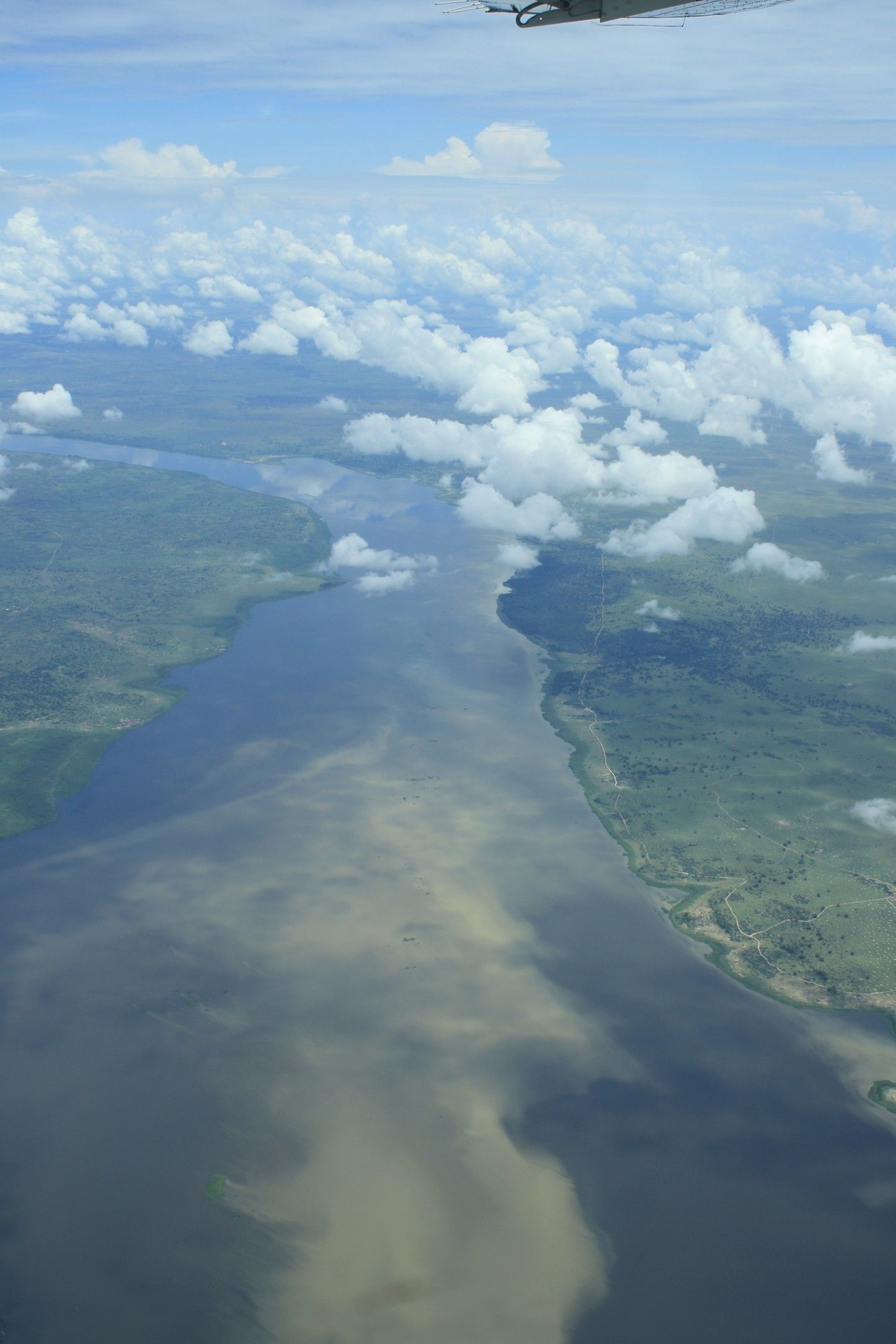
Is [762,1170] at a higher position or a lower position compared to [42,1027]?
lower

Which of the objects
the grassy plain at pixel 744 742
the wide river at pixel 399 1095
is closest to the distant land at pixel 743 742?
the grassy plain at pixel 744 742

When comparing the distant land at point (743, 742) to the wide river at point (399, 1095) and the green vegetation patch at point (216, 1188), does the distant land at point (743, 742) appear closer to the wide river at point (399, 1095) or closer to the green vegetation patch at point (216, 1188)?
the wide river at point (399, 1095)

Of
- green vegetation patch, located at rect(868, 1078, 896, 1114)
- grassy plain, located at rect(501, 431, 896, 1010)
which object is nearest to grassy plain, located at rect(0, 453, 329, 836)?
grassy plain, located at rect(501, 431, 896, 1010)

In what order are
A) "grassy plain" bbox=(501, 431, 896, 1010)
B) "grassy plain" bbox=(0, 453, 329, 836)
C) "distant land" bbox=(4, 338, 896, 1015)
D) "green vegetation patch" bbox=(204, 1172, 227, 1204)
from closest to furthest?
"green vegetation patch" bbox=(204, 1172, 227, 1204)
"distant land" bbox=(4, 338, 896, 1015)
"grassy plain" bbox=(501, 431, 896, 1010)
"grassy plain" bbox=(0, 453, 329, 836)

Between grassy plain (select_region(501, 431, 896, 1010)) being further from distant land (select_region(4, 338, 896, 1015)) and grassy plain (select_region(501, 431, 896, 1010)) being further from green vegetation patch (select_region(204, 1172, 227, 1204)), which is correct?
green vegetation patch (select_region(204, 1172, 227, 1204))

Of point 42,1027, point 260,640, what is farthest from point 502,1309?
point 260,640

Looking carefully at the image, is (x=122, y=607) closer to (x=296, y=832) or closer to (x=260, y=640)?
(x=260, y=640)
